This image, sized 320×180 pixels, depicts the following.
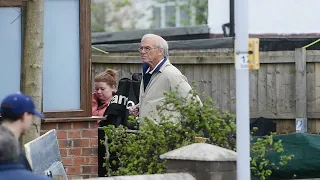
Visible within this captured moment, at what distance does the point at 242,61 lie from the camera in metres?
7.18

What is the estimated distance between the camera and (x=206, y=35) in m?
18.0

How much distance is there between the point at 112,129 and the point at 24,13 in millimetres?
1824

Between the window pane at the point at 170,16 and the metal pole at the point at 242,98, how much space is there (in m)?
34.1

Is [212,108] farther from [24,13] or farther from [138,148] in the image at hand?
[24,13]

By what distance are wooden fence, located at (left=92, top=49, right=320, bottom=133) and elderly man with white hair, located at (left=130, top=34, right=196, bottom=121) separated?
4299mm

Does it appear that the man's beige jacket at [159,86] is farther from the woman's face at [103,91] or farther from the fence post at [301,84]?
the fence post at [301,84]

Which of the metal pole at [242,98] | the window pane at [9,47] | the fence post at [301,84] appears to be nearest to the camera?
the metal pole at [242,98]

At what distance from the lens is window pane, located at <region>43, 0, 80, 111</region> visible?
10.4m

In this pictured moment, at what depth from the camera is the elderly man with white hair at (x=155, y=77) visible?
384 inches

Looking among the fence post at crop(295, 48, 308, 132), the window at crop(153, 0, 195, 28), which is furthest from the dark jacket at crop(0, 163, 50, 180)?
the window at crop(153, 0, 195, 28)

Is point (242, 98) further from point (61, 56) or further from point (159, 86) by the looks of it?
point (61, 56)

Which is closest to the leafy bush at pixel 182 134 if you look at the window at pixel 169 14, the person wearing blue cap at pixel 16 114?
the person wearing blue cap at pixel 16 114

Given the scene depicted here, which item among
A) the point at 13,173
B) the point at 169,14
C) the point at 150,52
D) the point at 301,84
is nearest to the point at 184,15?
the point at 169,14

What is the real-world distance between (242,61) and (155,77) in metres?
2.86
